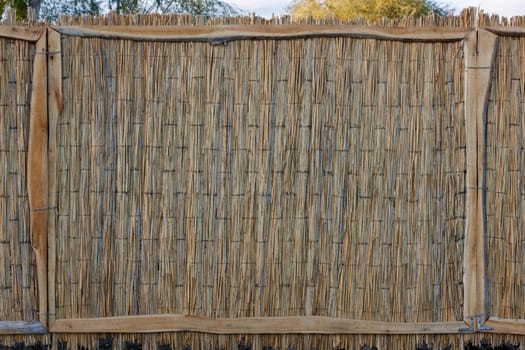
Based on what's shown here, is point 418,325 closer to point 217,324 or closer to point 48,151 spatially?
point 217,324

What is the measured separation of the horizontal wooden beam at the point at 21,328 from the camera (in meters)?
4.12

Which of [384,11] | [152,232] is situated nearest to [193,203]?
[152,232]

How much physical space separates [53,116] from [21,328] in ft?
4.06

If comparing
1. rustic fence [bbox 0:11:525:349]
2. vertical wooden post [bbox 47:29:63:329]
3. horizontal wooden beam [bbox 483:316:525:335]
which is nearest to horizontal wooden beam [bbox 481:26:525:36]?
rustic fence [bbox 0:11:525:349]

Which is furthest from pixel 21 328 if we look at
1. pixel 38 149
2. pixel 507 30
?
pixel 507 30

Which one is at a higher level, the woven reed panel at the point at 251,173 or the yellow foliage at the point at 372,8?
the yellow foliage at the point at 372,8

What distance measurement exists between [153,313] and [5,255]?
0.92 m

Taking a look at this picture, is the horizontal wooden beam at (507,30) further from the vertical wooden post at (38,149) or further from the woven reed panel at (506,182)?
the vertical wooden post at (38,149)

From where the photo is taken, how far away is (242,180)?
4.12 metres

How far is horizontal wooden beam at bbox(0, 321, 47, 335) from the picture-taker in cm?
412

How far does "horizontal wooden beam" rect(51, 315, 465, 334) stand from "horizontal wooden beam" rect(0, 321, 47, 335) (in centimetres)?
9

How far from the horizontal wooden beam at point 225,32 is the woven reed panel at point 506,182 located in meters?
0.58

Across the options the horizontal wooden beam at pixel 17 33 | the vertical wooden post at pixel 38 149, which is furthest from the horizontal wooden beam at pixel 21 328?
the horizontal wooden beam at pixel 17 33

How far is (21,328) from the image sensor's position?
4.12 metres
